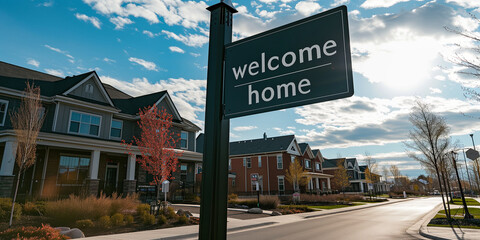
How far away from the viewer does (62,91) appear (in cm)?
2014

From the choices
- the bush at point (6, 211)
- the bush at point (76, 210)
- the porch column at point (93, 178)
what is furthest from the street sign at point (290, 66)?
the porch column at point (93, 178)

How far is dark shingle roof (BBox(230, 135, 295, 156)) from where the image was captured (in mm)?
45812

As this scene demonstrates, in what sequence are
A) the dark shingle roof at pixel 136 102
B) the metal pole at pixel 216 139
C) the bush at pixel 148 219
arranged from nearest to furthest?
the metal pole at pixel 216 139, the bush at pixel 148 219, the dark shingle roof at pixel 136 102

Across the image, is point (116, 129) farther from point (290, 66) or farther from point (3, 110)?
point (290, 66)

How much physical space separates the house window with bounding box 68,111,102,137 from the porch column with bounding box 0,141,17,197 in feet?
15.3

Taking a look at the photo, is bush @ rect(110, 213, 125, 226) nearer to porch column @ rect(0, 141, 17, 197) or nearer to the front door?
porch column @ rect(0, 141, 17, 197)

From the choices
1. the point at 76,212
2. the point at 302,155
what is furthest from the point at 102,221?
the point at 302,155

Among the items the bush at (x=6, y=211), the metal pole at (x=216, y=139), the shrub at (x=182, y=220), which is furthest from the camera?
the shrub at (x=182, y=220)

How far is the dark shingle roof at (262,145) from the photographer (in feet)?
150

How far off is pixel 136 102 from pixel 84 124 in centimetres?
682

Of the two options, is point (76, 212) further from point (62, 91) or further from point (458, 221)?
point (458, 221)

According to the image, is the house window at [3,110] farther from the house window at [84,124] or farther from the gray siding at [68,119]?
the house window at [84,124]

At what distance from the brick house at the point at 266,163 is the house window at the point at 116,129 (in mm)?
23469

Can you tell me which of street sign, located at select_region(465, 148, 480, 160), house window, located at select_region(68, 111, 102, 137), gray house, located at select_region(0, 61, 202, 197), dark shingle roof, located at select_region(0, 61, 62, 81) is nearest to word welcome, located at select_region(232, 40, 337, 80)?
gray house, located at select_region(0, 61, 202, 197)
